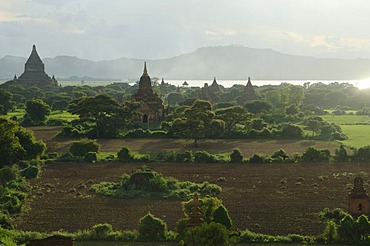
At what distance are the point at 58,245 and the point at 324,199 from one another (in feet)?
58.3

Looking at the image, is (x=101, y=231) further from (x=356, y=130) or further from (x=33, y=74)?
(x=33, y=74)

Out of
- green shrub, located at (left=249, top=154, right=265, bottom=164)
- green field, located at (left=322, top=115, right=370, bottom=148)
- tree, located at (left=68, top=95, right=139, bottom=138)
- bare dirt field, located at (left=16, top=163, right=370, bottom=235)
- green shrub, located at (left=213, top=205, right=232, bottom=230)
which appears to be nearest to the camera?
green shrub, located at (left=213, top=205, right=232, bottom=230)

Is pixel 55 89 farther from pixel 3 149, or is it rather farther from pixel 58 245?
pixel 58 245

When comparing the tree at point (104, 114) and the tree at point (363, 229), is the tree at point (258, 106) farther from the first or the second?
the tree at point (363, 229)

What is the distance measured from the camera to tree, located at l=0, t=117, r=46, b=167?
3906 cm

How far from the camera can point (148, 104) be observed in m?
74.4

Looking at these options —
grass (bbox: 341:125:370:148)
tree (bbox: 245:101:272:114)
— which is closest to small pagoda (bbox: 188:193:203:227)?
grass (bbox: 341:125:370:148)

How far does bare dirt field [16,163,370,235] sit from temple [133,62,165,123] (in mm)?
28841

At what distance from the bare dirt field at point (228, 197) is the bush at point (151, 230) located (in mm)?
2174

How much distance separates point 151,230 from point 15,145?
682 inches

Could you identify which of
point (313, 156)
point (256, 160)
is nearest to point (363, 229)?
point (256, 160)

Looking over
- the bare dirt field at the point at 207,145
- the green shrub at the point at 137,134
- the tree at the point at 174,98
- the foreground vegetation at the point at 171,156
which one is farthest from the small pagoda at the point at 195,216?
the tree at the point at 174,98

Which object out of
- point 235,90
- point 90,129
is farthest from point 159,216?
point 235,90

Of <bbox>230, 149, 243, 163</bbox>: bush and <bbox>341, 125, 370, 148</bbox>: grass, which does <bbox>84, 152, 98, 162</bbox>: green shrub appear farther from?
<bbox>341, 125, 370, 148</bbox>: grass
